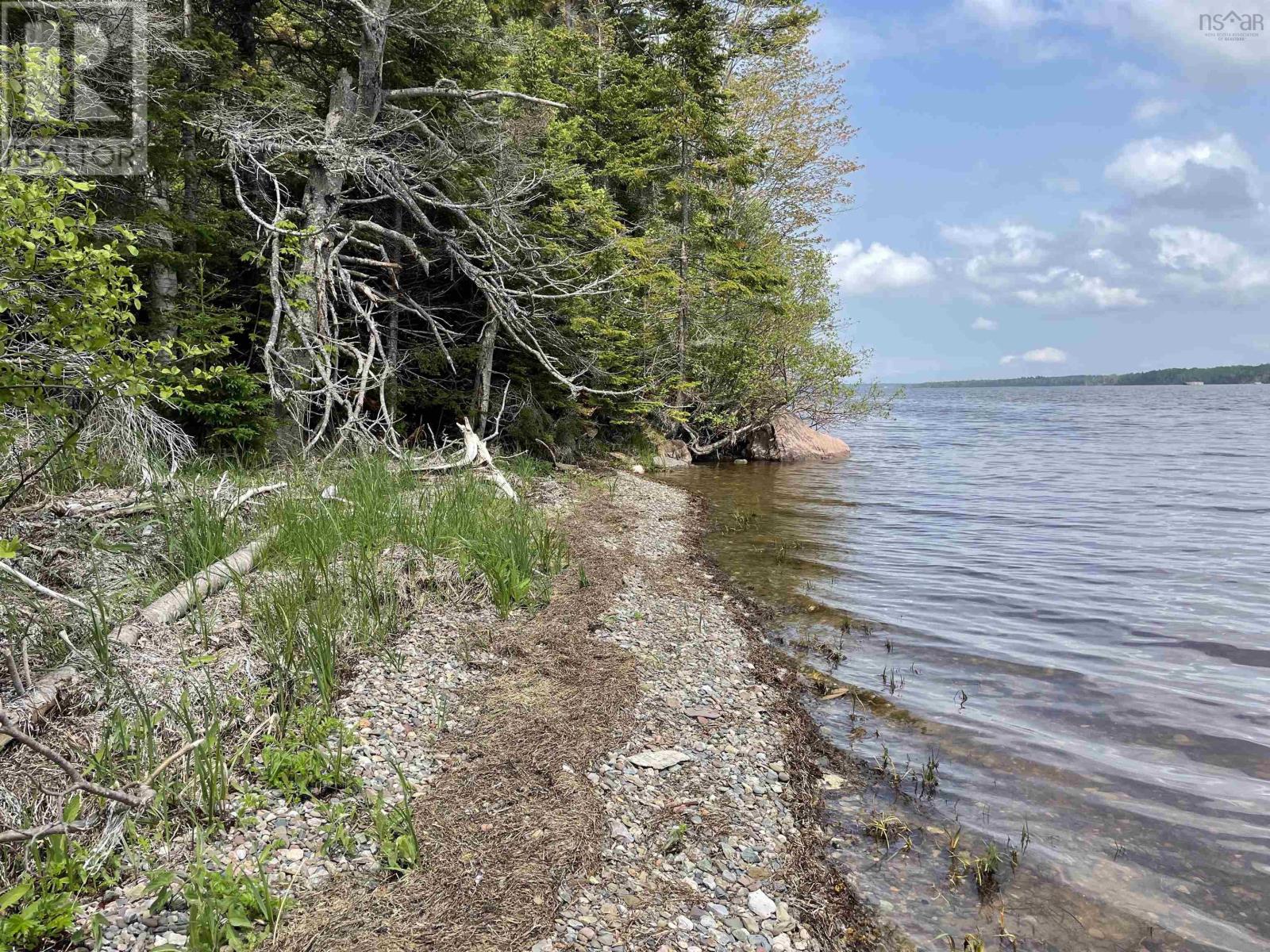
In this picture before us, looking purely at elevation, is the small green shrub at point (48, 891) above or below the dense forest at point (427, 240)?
below

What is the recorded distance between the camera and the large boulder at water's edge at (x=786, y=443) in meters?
24.1

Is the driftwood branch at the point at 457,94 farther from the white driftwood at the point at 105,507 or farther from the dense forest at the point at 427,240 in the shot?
the white driftwood at the point at 105,507

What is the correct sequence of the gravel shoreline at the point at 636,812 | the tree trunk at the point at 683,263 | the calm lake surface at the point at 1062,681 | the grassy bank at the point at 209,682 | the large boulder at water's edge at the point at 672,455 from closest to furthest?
1. the grassy bank at the point at 209,682
2. the gravel shoreline at the point at 636,812
3. the calm lake surface at the point at 1062,681
4. the tree trunk at the point at 683,263
5. the large boulder at water's edge at the point at 672,455

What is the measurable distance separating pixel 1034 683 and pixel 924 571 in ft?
12.0

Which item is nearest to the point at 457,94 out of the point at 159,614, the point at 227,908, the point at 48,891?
the point at 159,614

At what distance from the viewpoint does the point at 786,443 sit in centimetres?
2436

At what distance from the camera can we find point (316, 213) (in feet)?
34.4

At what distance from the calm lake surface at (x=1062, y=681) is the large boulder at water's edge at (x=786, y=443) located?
8025 millimetres

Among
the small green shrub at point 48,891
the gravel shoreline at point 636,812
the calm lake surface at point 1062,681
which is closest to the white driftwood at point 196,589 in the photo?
the gravel shoreline at point 636,812

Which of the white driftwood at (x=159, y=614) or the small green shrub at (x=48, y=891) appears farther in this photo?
the white driftwood at (x=159, y=614)

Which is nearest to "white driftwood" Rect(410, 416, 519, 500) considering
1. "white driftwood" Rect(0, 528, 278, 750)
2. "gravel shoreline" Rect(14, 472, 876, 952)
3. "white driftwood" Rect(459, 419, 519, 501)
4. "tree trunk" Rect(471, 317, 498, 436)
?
"white driftwood" Rect(459, 419, 519, 501)

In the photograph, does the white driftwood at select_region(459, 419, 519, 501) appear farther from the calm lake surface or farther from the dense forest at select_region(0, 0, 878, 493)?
the calm lake surface

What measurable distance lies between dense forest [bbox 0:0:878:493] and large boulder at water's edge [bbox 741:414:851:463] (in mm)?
1124

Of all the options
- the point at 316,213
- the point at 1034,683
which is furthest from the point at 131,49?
the point at 1034,683
